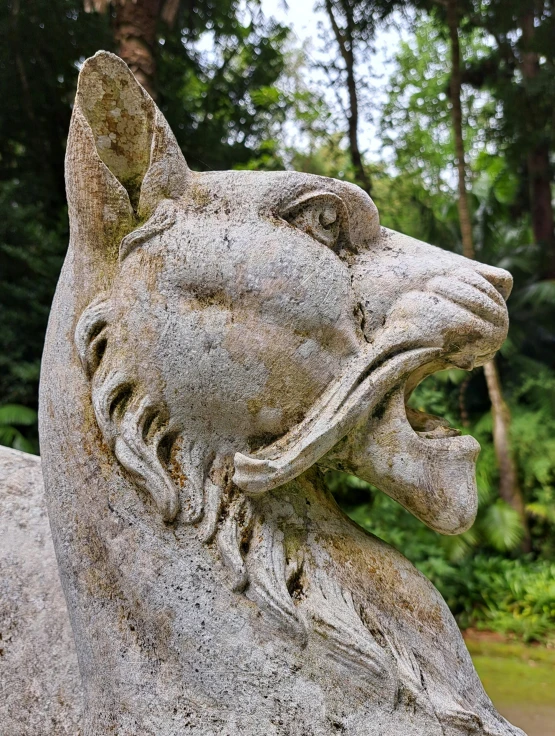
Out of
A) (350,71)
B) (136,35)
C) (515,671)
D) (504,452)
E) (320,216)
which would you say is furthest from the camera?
(350,71)

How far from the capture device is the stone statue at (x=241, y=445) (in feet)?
3.42

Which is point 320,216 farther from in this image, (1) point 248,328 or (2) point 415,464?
(2) point 415,464

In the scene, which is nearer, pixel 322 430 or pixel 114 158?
pixel 322 430

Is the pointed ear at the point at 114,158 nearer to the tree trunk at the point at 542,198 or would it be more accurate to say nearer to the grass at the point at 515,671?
the grass at the point at 515,671

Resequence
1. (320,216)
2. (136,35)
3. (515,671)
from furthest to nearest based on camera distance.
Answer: (515,671)
(136,35)
(320,216)

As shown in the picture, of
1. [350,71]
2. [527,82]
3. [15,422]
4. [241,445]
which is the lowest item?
[15,422]

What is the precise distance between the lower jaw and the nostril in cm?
30

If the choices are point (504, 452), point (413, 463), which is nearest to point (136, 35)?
point (413, 463)

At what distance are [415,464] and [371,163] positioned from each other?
8.15 meters

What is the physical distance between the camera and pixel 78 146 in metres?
1.18

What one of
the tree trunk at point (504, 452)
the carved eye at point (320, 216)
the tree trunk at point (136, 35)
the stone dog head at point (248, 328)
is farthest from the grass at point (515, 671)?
the tree trunk at point (136, 35)

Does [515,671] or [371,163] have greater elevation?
[371,163]

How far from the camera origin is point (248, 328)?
3.64 feet

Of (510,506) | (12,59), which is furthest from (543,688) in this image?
(12,59)
